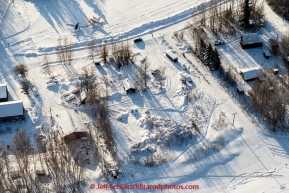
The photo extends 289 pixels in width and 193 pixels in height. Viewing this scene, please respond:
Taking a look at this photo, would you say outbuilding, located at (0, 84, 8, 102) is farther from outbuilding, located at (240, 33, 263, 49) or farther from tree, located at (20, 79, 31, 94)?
outbuilding, located at (240, 33, 263, 49)

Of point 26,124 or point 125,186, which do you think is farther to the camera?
point 26,124

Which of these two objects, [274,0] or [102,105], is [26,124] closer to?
[102,105]

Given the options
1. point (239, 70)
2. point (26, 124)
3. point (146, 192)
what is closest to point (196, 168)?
point (146, 192)

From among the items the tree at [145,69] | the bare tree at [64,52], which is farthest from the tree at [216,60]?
the bare tree at [64,52]

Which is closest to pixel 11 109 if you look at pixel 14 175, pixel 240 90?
pixel 14 175

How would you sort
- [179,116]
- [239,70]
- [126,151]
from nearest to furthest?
[126,151] < [179,116] < [239,70]

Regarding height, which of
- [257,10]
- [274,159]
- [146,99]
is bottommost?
[274,159]
